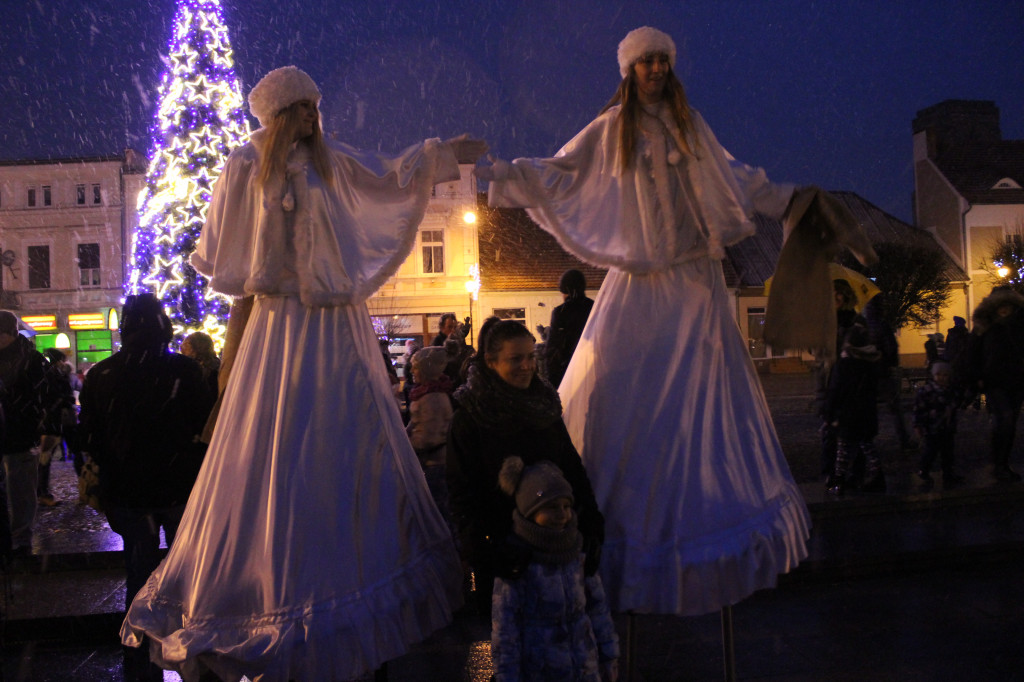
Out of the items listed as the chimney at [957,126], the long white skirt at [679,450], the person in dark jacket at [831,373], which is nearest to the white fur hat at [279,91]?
the long white skirt at [679,450]

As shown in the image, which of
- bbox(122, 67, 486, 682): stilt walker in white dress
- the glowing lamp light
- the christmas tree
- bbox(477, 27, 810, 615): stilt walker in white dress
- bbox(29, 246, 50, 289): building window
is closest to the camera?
bbox(122, 67, 486, 682): stilt walker in white dress

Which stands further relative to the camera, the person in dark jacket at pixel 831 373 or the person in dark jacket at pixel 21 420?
the person in dark jacket at pixel 831 373

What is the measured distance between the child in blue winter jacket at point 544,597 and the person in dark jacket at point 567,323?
2.75m

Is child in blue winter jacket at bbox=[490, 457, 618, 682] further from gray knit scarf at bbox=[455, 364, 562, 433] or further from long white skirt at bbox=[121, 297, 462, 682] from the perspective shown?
long white skirt at bbox=[121, 297, 462, 682]

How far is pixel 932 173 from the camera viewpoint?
35.6 meters

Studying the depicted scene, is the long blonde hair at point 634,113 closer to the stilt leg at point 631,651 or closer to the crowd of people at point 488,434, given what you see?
the crowd of people at point 488,434

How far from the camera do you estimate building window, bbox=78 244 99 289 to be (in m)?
33.5

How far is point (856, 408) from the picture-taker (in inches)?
274

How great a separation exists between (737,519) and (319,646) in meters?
1.55

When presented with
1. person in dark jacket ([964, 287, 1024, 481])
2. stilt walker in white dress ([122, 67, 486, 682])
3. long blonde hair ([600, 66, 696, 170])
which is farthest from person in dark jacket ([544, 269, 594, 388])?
person in dark jacket ([964, 287, 1024, 481])

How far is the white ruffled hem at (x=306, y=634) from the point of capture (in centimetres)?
285

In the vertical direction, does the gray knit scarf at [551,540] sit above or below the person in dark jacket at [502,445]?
below

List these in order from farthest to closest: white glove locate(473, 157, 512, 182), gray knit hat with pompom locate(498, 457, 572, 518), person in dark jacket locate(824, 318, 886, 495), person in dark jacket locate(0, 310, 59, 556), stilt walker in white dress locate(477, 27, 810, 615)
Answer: person in dark jacket locate(824, 318, 886, 495) < person in dark jacket locate(0, 310, 59, 556) < white glove locate(473, 157, 512, 182) < stilt walker in white dress locate(477, 27, 810, 615) < gray knit hat with pompom locate(498, 457, 572, 518)

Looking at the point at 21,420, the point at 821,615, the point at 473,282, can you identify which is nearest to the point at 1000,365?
the point at 821,615
